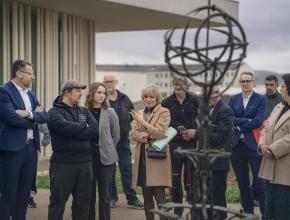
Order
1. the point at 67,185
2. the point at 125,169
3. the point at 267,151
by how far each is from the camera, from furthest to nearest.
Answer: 1. the point at 125,169
2. the point at 67,185
3. the point at 267,151

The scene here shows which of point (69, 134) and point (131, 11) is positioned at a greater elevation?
point (131, 11)

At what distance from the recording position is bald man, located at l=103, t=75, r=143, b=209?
847 centimetres

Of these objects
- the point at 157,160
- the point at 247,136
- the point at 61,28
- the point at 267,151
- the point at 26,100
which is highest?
the point at 61,28

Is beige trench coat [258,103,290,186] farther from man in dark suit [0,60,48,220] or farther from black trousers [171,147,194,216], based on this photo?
man in dark suit [0,60,48,220]

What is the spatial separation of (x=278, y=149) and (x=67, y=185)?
235 cm

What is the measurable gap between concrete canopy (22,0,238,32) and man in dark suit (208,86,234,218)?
498 cm

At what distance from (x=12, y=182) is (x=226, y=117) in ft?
8.51

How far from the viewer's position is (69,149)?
622 centimetres

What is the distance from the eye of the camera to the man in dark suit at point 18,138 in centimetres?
616

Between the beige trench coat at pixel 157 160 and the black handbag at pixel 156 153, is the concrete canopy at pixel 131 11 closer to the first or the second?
the beige trench coat at pixel 157 160

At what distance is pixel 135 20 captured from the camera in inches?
569

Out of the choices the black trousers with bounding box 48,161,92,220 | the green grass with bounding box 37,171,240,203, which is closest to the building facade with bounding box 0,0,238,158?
the green grass with bounding box 37,171,240,203

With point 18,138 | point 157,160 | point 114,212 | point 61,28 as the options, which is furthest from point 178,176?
point 61,28

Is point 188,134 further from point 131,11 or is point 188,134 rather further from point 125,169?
point 131,11
